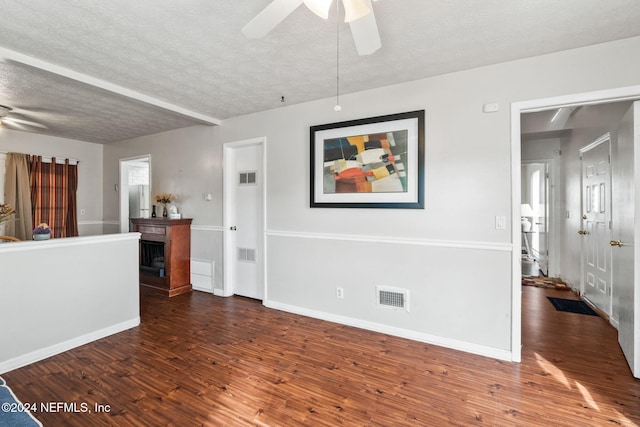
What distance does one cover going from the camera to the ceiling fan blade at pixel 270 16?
1.37m

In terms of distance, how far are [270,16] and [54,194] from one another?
228 inches

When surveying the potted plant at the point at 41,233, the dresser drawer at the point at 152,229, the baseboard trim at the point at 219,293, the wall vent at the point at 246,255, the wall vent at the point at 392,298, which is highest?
the potted plant at the point at 41,233

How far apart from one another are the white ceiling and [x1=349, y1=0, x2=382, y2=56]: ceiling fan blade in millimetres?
338

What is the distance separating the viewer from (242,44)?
224 centimetres

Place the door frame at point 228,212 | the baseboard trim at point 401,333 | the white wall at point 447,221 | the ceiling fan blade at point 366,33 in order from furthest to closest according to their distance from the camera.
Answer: the door frame at point 228,212, the baseboard trim at point 401,333, the white wall at point 447,221, the ceiling fan blade at point 366,33

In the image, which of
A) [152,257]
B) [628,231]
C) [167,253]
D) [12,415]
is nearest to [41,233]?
[167,253]

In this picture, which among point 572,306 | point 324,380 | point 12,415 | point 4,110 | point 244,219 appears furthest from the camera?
point 244,219

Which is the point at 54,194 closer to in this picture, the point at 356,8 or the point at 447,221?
the point at 356,8

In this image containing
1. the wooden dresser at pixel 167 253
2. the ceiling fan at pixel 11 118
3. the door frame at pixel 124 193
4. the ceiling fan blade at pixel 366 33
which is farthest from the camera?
the door frame at pixel 124 193

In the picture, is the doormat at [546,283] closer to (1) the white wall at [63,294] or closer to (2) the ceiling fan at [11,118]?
(1) the white wall at [63,294]

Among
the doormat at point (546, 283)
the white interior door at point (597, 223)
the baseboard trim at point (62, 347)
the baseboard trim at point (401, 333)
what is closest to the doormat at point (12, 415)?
the baseboard trim at point (62, 347)

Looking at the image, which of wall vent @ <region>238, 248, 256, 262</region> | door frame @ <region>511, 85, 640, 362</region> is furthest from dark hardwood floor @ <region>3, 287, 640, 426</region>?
wall vent @ <region>238, 248, 256, 262</region>

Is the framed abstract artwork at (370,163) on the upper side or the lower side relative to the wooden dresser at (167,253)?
upper

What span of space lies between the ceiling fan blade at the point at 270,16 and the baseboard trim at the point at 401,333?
2.73 m
